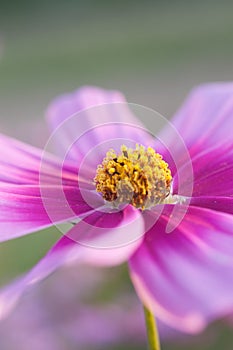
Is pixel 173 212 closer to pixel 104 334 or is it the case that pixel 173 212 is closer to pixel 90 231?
pixel 90 231

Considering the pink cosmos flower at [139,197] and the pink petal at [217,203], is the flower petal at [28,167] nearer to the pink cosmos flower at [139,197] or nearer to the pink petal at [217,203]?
the pink cosmos flower at [139,197]

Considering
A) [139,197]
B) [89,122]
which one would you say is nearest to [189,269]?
[139,197]

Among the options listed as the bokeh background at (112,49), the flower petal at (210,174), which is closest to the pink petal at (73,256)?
the flower petal at (210,174)

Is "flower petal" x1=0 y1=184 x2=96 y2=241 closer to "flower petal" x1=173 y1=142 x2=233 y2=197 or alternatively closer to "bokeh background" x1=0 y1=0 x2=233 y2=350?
"flower petal" x1=173 y1=142 x2=233 y2=197

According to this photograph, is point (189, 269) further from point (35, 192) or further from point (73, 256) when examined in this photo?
point (35, 192)

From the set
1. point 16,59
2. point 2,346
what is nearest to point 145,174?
point 2,346

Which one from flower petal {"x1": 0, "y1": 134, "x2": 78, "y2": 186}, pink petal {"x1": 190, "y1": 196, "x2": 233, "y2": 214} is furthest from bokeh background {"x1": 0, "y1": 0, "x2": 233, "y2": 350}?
pink petal {"x1": 190, "y1": 196, "x2": 233, "y2": 214}
